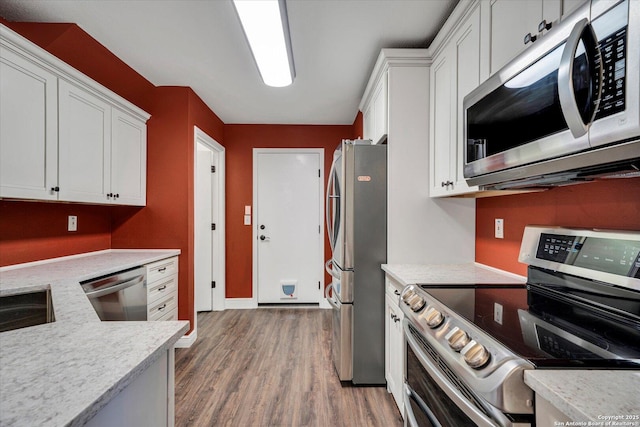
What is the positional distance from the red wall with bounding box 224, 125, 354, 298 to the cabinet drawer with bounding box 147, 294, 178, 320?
123cm

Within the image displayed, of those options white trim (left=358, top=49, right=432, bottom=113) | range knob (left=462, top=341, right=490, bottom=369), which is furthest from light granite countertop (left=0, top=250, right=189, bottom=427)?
white trim (left=358, top=49, right=432, bottom=113)

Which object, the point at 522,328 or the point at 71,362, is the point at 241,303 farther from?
the point at 522,328

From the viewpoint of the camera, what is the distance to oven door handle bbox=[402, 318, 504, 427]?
0.68 meters

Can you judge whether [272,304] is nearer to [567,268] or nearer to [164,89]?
[164,89]

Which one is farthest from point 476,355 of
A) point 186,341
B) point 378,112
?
point 186,341

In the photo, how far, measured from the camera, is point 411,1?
1692 mm

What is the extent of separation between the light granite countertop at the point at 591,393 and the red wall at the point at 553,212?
0.71 meters

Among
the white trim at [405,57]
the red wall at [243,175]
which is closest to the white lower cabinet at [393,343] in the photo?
the white trim at [405,57]

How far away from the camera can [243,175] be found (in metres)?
3.92

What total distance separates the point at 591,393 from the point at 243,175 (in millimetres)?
3812

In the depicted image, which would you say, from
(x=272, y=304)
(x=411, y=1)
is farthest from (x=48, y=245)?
(x=411, y=1)

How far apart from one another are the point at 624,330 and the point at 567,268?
323 mm

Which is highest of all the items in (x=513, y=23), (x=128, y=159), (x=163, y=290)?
(x=513, y=23)

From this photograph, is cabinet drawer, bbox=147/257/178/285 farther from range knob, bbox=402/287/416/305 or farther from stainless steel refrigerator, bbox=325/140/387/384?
range knob, bbox=402/287/416/305
